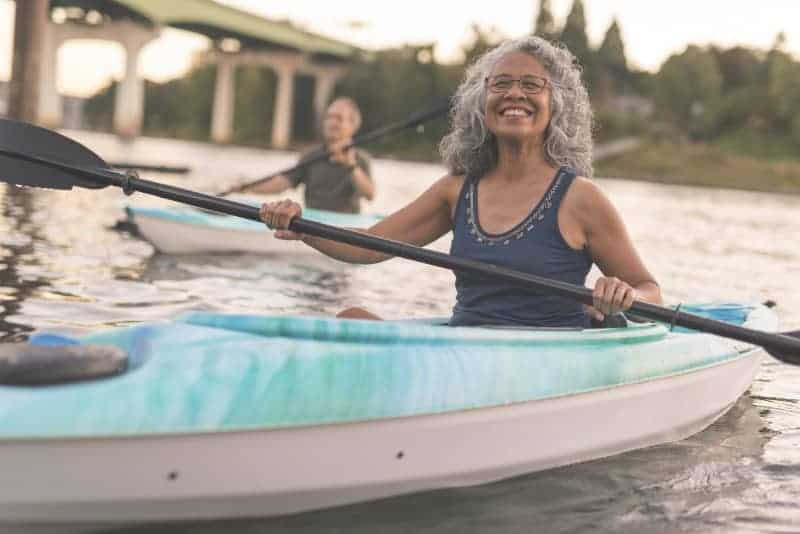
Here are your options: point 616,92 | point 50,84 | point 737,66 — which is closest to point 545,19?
point 616,92

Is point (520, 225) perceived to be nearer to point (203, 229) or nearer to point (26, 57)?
point (203, 229)

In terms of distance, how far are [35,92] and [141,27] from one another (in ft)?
101

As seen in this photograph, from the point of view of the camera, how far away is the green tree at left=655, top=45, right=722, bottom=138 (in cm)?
6316

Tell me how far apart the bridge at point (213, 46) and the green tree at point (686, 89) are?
66.9 feet

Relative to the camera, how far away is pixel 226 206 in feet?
13.0

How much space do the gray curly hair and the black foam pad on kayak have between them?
67.4 inches

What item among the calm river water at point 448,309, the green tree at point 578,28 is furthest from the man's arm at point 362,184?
the green tree at point 578,28

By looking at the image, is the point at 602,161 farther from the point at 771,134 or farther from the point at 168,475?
the point at 168,475

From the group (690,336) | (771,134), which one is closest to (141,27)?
(771,134)

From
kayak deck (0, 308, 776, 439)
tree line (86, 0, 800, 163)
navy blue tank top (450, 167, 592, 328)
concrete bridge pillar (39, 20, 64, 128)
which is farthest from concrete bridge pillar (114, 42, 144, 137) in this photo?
kayak deck (0, 308, 776, 439)

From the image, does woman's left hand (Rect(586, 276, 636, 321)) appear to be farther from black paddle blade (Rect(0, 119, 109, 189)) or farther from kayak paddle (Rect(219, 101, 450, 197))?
kayak paddle (Rect(219, 101, 450, 197))

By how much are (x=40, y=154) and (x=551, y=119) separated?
204cm

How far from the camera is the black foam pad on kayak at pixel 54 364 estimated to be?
2.50 m

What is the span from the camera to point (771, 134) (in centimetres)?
5825
